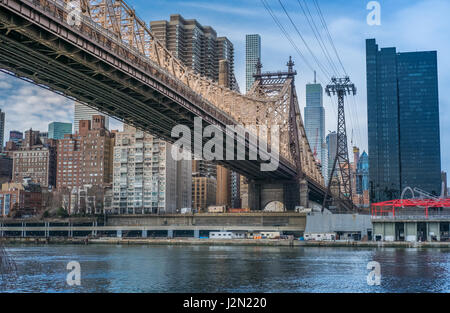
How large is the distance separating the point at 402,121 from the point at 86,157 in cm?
10102

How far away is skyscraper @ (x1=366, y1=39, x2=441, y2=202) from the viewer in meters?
187

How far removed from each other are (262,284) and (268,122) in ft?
216

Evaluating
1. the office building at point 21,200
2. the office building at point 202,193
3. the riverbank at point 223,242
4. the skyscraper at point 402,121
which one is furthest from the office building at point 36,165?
the skyscraper at point 402,121

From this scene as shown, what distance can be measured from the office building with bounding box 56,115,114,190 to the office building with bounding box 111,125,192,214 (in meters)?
29.0

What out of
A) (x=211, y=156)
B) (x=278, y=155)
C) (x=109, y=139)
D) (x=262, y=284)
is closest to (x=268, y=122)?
(x=278, y=155)

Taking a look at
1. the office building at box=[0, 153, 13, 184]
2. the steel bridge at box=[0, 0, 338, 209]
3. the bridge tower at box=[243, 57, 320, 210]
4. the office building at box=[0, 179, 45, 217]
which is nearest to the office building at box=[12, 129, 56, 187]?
the office building at box=[0, 153, 13, 184]

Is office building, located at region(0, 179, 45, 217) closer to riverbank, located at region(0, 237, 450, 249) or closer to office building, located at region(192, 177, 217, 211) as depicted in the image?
riverbank, located at region(0, 237, 450, 249)

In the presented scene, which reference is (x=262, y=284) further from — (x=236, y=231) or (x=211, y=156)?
(x=236, y=231)

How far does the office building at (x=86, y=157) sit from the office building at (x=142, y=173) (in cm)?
2897

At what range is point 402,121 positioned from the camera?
18962cm

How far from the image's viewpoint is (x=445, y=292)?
120ft

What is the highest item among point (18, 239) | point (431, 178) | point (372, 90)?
point (372, 90)

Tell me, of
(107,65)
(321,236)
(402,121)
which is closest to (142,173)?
(321,236)
